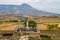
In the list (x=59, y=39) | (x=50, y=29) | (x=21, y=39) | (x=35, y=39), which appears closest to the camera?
(x=21, y=39)

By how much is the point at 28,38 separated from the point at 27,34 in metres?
0.57

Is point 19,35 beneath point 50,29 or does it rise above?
above

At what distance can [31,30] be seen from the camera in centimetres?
3120

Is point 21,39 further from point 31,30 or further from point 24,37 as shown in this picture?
point 31,30

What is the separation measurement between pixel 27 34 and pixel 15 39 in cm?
184

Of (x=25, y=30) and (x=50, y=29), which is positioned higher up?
(x=25, y=30)

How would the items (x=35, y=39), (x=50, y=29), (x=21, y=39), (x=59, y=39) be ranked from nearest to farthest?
(x=21, y=39)
(x=35, y=39)
(x=59, y=39)
(x=50, y=29)

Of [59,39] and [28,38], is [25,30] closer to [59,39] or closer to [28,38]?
[28,38]

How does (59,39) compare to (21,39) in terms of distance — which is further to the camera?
(59,39)

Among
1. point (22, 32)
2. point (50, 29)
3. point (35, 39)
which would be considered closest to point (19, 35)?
point (22, 32)

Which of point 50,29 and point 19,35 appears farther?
point 50,29

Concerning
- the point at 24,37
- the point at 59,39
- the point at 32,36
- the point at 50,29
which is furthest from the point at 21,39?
the point at 50,29

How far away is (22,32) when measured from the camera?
2873 cm

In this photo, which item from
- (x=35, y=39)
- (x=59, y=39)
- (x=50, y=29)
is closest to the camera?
(x=35, y=39)
